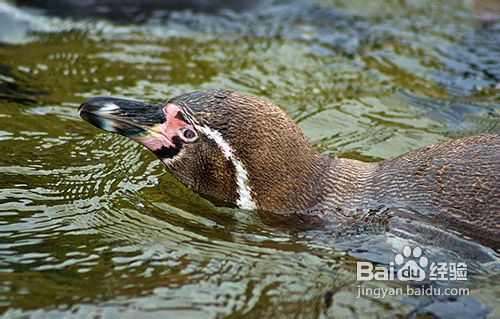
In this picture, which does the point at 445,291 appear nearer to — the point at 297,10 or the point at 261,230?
the point at 261,230

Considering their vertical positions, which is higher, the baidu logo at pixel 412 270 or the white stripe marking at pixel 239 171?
the white stripe marking at pixel 239 171

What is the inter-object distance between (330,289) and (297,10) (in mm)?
8629

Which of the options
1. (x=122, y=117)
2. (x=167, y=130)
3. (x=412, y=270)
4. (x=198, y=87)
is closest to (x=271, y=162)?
(x=167, y=130)

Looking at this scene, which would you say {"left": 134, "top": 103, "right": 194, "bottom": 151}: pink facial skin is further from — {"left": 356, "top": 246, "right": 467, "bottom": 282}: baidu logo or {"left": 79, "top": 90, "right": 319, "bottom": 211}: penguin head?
{"left": 356, "top": 246, "right": 467, "bottom": 282}: baidu logo

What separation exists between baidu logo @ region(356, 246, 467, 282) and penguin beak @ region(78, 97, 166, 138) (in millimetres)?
2434

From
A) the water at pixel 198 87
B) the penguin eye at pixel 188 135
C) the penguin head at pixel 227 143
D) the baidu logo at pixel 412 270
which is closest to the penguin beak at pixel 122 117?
the penguin head at pixel 227 143

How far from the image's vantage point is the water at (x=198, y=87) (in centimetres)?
552

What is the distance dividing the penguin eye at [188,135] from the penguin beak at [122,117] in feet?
0.79

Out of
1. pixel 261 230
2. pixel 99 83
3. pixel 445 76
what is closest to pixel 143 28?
pixel 99 83

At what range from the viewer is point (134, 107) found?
6.98 m

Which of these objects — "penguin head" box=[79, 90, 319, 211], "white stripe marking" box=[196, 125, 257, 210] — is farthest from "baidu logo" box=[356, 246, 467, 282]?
"white stripe marking" box=[196, 125, 257, 210]

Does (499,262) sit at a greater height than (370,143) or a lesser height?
lesser

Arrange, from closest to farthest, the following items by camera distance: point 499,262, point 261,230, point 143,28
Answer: point 499,262 → point 261,230 → point 143,28

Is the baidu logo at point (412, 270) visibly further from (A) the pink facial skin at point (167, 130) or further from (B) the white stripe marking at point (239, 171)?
(A) the pink facial skin at point (167, 130)
